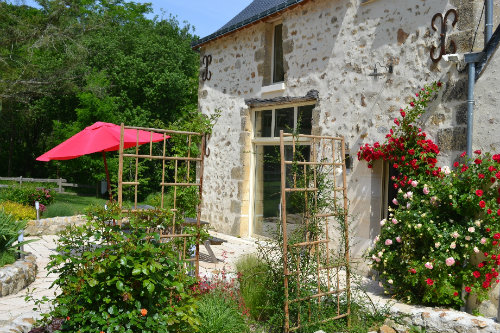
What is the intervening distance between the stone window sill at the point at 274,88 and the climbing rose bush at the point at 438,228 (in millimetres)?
2835

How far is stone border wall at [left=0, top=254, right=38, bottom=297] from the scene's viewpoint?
5.29 meters

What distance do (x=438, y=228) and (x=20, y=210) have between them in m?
8.29

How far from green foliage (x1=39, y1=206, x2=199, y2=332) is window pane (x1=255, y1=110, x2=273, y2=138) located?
5.26 m

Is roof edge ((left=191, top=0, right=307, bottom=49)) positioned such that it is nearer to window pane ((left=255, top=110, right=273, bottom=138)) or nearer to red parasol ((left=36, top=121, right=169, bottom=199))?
window pane ((left=255, top=110, right=273, bottom=138))

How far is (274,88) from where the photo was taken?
8.12 metres

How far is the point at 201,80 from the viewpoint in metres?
10.3

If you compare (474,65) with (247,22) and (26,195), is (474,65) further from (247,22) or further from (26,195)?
(26,195)

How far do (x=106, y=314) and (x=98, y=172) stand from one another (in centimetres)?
1343

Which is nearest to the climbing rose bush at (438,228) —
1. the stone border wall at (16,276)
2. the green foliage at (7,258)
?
the stone border wall at (16,276)

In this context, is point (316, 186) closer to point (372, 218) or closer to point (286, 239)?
point (286, 239)

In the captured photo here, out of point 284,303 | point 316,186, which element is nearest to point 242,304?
point 284,303

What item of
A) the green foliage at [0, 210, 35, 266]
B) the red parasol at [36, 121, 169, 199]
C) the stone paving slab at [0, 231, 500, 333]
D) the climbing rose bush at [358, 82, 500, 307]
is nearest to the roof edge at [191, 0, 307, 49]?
the climbing rose bush at [358, 82, 500, 307]

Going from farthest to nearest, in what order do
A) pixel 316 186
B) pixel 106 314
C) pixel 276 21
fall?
pixel 276 21 < pixel 316 186 < pixel 106 314

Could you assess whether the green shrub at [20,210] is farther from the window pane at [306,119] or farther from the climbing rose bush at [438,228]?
the climbing rose bush at [438,228]
